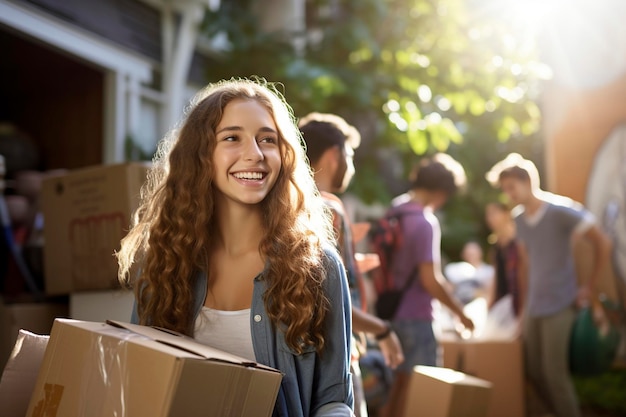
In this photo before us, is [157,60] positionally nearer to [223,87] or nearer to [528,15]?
[528,15]

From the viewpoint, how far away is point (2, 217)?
493 cm

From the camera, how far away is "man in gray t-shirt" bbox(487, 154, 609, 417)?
6.18m

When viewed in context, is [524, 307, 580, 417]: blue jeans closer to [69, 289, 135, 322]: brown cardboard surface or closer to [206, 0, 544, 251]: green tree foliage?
[206, 0, 544, 251]: green tree foliage

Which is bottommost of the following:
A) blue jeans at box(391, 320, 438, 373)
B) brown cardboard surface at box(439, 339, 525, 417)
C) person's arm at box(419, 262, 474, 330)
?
brown cardboard surface at box(439, 339, 525, 417)

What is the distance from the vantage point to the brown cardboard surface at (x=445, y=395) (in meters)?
4.17

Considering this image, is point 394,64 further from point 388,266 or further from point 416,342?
point 416,342

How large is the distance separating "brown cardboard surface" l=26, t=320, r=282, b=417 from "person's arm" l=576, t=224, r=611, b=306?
4.53 m

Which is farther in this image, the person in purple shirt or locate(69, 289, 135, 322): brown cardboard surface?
the person in purple shirt

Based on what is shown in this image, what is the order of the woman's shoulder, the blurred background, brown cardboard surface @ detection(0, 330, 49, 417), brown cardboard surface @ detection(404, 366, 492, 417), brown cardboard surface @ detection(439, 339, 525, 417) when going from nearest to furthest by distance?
brown cardboard surface @ detection(0, 330, 49, 417) < the woman's shoulder < brown cardboard surface @ detection(404, 366, 492, 417) < brown cardboard surface @ detection(439, 339, 525, 417) < the blurred background

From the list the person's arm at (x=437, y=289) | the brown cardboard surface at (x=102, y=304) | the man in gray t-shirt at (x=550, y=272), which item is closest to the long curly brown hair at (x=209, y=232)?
the brown cardboard surface at (x=102, y=304)

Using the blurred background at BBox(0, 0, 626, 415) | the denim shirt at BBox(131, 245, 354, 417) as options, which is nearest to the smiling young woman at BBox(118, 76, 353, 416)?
the denim shirt at BBox(131, 245, 354, 417)

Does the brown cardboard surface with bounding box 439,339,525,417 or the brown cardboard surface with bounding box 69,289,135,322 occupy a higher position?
the brown cardboard surface with bounding box 69,289,135,322

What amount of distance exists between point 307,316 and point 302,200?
0.44 meters

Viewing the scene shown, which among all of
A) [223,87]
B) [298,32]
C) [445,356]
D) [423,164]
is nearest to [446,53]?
[298,32]
